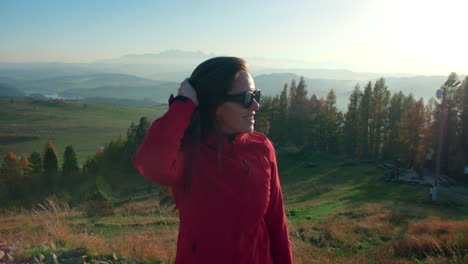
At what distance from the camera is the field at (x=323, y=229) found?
4402 mm

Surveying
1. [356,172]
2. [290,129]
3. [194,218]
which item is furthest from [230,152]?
[290,129]

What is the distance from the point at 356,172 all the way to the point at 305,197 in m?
14.3

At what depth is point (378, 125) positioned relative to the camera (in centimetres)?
4366

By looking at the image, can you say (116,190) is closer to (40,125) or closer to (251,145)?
(251,145)

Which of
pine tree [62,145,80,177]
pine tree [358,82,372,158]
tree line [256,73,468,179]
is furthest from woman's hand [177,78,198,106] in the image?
pine tree [358,82,372,158]

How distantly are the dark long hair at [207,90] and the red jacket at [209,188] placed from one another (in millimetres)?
36

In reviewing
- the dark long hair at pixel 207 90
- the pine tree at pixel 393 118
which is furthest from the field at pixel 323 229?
the pine tree at pixel 393 118

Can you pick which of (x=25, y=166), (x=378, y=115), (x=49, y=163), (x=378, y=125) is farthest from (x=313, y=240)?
(x=25, y=166)

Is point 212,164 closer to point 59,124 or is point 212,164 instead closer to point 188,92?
point 188,92

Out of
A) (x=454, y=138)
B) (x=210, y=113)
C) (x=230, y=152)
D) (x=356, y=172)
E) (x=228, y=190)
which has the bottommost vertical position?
(x=356, y=172)

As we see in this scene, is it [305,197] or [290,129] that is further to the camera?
[290,129]

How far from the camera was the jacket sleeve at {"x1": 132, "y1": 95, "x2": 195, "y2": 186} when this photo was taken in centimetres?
161

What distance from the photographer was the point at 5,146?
7269 cm

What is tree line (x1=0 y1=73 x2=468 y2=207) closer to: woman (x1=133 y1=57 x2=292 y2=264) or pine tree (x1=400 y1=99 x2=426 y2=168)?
pine tree (x1=400 y1=99 x2=426 y2=168)
